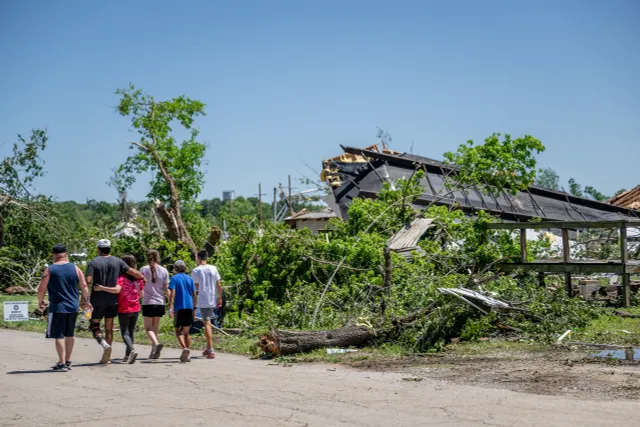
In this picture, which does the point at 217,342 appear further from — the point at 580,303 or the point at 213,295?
the point at 580,303

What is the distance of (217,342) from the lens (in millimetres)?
13641

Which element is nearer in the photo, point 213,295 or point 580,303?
point 213,295

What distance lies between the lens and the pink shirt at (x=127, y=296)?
38.4 ft

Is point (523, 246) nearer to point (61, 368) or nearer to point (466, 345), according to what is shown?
point (466, 345)

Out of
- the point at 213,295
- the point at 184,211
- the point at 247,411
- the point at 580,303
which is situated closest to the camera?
the point at 247,411

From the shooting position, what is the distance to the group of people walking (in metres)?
10.6

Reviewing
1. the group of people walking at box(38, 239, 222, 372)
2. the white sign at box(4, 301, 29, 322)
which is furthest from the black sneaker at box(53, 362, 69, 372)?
the white sign at box(4, 301, 29, 322)

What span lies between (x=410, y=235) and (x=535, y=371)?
8332 millimetres

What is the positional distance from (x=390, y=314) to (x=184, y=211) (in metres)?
24.4

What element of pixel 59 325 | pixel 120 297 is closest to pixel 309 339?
pixel 120 297

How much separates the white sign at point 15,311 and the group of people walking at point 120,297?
6937 mm

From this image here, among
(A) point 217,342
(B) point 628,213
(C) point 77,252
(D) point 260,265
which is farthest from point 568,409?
(B) point 628,213

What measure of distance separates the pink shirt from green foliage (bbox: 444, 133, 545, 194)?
10747 millimetres

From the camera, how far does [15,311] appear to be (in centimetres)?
1820
